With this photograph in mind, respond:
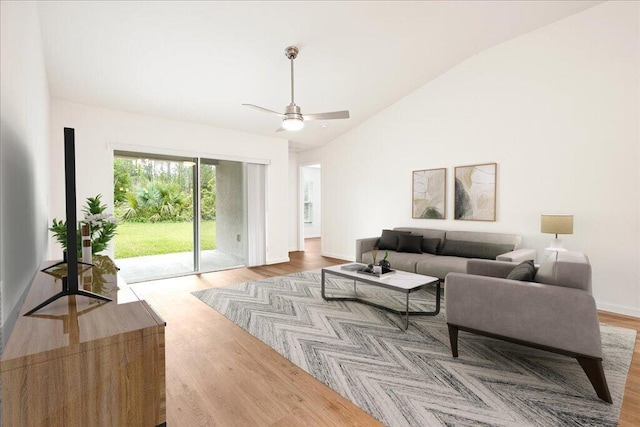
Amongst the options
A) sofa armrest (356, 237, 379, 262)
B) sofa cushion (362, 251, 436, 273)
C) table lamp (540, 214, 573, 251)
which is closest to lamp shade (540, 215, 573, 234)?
table lamp (540, 214, 573, 251)

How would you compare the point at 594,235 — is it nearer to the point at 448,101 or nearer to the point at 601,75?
the point at 601,75

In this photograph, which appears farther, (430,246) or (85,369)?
(430,246)

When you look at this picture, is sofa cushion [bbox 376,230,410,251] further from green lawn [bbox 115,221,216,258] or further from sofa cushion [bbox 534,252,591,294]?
green lawn [bbox 115,221,216,258]

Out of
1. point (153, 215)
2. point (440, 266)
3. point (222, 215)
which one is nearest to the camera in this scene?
point (440, 266)

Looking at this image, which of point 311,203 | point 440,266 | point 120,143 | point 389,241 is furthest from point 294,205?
point 440,266

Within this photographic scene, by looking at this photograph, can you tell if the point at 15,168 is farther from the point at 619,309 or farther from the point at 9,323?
the point at 619,309

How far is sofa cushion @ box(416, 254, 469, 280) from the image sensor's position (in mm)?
3959

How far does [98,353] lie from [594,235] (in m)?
4.80

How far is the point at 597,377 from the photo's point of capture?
6.35 feet

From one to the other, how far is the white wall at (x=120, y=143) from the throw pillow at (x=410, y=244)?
8.71 ft

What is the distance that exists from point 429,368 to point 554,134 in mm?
3471

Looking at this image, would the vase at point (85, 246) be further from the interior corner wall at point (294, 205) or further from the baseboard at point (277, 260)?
the interior corner wall at point (294, 205)

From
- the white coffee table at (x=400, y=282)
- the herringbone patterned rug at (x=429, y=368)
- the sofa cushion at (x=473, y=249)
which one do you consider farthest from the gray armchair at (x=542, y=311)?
the sofa cushion at (x=473, y=249)

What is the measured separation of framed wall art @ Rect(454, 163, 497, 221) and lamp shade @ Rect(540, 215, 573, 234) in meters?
0.90
